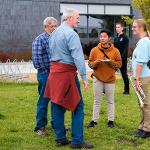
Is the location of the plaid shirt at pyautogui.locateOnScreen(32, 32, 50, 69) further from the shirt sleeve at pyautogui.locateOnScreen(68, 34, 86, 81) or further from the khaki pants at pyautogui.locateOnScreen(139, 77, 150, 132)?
the khaki pants at pyautogui.locateOnScreen(139, 77, 150, 132)

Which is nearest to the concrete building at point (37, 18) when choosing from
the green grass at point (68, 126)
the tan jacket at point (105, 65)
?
the green grass at point (68, 126)

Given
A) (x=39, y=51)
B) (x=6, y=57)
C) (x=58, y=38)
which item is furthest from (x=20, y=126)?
(x=6, y=57)

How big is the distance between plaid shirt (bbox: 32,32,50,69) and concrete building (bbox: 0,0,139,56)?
74.8 ft

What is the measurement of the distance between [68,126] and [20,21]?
23508 millimetres

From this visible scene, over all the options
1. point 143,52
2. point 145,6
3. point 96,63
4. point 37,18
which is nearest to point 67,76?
point 143,52

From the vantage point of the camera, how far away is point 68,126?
8.84m

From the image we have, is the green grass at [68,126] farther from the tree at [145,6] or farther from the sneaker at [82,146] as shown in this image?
the tree at [145,6]

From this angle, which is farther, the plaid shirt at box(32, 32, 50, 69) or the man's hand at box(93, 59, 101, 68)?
the man's hand at box(93, 59, 101, 68)

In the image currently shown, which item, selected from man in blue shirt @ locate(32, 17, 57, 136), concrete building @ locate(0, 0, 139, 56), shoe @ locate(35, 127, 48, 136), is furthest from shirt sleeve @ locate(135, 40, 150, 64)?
concrete building @ locate(0, 0, 139, 56)

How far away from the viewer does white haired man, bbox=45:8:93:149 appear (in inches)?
279

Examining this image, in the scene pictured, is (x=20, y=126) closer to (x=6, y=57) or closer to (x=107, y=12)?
(x=6, y=57)

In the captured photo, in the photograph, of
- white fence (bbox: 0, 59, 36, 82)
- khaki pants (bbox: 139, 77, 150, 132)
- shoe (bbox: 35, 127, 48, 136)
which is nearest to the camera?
khaki pants (bbox: 139, 77, 150, 132)

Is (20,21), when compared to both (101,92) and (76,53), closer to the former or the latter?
(101,92)

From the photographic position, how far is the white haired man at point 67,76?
7086mm
